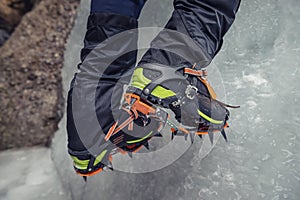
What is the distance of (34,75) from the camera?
2.21 m

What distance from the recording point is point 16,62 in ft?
7.20

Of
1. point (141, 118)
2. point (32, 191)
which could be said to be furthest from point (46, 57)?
point (141, 118)

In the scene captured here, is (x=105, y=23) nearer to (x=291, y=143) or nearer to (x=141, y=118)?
(x=141, y=118)

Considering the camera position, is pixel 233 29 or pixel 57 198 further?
pixel 57 198

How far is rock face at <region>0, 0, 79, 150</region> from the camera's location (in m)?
2.19

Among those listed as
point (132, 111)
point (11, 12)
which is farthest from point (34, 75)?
point (132, 111)

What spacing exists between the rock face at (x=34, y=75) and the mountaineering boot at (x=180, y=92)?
1335 millimetres

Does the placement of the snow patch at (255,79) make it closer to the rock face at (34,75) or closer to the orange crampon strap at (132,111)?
the orange crampon strap at (132,111)

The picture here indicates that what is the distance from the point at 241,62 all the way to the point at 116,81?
0.60 m

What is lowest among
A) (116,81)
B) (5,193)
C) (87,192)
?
(5,193)

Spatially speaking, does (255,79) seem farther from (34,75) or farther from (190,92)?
(34,75)

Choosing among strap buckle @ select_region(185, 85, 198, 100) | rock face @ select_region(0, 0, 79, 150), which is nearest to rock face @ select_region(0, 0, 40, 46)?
rock face @ select_region(0, 0, 79, 150)

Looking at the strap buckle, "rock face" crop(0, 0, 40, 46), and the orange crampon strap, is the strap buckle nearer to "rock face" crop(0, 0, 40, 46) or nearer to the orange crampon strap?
the orange crampon strap

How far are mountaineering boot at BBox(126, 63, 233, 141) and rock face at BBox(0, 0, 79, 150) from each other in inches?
52.6
